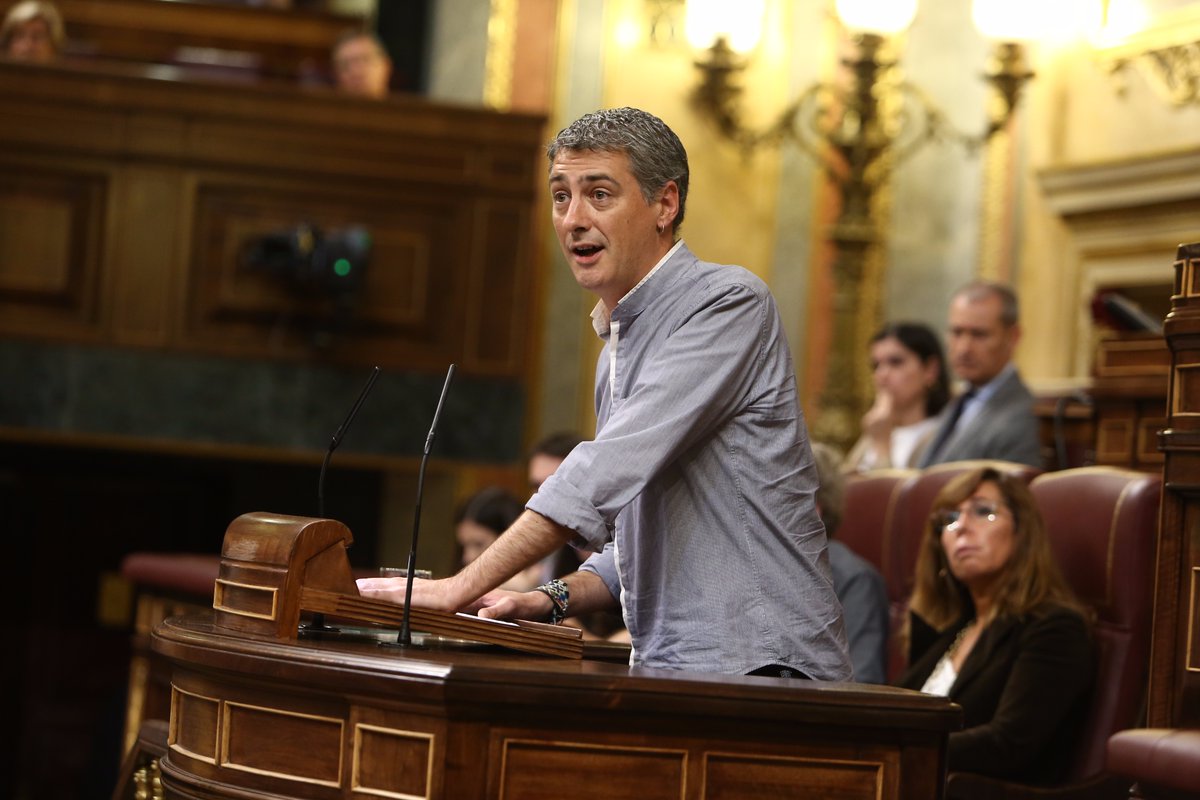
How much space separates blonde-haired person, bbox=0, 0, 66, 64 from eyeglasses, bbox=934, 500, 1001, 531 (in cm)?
438

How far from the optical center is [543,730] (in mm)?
1883

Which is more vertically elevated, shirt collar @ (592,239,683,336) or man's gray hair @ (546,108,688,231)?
Answer: man's gray hair @ (546,108,688,231)

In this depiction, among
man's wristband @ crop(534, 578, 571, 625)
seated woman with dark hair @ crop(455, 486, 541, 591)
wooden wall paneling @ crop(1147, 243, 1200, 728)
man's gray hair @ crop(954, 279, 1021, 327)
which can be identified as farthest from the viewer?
man's gray hair @ crop(954, 279, 1021, 327)

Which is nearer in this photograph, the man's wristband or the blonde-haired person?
the man's wristband

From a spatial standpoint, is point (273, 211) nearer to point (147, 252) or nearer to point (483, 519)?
point (147, 252)

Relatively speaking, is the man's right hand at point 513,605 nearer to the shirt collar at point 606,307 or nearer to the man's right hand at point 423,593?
the man's right hand at point 423,593

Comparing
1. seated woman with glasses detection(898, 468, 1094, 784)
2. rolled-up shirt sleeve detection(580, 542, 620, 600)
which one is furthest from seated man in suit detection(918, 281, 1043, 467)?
rolled-up shirt sleeve detection(580, 542, 620, 600)

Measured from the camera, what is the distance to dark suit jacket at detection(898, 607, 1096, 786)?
10.5ft

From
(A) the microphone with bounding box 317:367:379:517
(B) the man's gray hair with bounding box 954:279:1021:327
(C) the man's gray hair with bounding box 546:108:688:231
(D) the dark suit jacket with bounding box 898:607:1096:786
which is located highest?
(B) the man's gray hair with bounding box 954:279:1021:327

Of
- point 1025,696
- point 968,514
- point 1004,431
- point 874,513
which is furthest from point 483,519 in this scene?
point 1025,696

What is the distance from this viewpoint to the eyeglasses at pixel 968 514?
3451mm

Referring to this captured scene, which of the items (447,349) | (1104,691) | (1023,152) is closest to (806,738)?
(1104,691)

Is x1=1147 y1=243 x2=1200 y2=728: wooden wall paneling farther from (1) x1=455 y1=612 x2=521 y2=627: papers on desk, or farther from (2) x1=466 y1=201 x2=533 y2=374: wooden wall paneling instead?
(2) x1=466 y1=201 x2=533 y2=374: wooden wall paneling

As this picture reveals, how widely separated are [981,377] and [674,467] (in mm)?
2907
